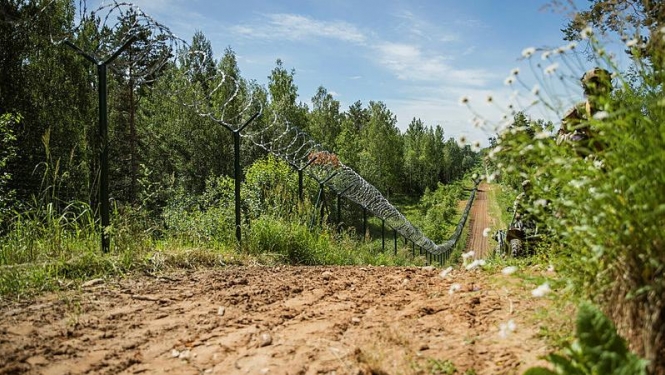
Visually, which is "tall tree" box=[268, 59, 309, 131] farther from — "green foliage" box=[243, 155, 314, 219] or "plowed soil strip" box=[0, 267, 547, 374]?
"plowed soil strip" box=[0, 267, 547, 374]

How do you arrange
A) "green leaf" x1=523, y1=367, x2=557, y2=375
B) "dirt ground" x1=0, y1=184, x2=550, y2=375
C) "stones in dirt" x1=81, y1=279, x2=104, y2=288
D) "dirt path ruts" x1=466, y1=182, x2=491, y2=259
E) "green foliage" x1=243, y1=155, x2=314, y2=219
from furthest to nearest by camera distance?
"dirt path ruts" x1=466, y1=182, x2=491, y2=259
"green foliage" x1=243, y1=155, x2=314, y2=219
"stones in dirt" x1=81, y1=279, x2=104, y2=288
"dirt ground" x1=0, y1=184, x2=550, y2=375
"green leaf" x1=523, y1=367, x2=557, y2=375

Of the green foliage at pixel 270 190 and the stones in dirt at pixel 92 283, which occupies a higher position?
the green foliage at pixel 270 190

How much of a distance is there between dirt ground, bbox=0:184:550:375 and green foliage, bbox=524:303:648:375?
230mm

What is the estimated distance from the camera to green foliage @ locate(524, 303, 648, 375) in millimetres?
1357

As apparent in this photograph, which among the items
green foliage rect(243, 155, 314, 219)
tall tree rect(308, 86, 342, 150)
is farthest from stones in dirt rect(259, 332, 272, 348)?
tall tree rect(308, 86, 342, 150)

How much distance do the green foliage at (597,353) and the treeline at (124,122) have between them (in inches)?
134

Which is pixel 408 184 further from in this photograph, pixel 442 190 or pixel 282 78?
pixel 282 78

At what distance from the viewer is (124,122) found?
58.4 ft

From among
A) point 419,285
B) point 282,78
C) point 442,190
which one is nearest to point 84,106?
point 419,285

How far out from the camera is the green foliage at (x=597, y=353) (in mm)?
1357

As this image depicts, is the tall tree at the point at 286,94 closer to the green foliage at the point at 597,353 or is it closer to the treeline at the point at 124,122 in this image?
the treeline at the point at 124,122

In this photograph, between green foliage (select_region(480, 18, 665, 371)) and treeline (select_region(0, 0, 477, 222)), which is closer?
green foliage (select_region(480, 18, 665, 371))

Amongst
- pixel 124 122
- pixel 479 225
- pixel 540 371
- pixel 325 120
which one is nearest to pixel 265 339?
pixel 540 371

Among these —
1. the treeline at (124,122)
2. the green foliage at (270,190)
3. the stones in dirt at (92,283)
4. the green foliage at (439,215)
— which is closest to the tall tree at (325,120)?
the treeline at (124,122)
